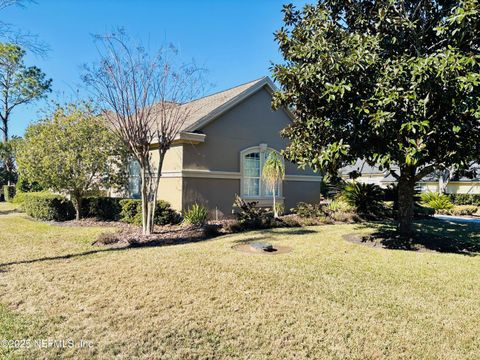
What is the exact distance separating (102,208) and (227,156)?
19.3 ft

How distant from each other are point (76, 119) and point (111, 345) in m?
11.7

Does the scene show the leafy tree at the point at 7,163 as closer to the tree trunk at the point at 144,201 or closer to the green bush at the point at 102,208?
the green bush at the point at 102,208

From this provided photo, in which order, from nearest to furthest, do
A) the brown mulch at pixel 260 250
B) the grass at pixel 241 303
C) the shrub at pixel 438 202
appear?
1. the grass at pixel 241 303
2. the brown mulch at pixel 260 250
3. the shrub at pixel 438 202

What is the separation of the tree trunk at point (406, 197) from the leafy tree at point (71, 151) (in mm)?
10819

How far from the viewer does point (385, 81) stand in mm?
7070


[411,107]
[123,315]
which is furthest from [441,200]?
[123,315]

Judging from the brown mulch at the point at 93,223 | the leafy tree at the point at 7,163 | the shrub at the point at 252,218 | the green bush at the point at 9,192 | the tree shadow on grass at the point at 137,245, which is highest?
the leafy tree at the point at 7,163

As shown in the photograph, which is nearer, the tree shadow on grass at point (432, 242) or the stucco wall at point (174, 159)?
the tree shadow on grass at point (432, 242)

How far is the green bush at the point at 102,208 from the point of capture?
1335 cm

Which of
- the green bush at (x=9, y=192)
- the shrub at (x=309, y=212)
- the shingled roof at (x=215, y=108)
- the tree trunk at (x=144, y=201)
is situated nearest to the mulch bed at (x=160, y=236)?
the tree trunk at (x=144, y=201)

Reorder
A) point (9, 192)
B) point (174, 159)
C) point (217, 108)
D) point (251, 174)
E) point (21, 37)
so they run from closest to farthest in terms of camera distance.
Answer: point (21, 37), point (174, 159), point (217, 108), point (251, 174), point (9, 192)

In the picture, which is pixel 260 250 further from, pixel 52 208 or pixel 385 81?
pixel 52 208

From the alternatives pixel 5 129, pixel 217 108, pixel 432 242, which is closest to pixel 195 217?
pixel 217 108

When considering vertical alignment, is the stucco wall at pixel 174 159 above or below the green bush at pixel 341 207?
above
